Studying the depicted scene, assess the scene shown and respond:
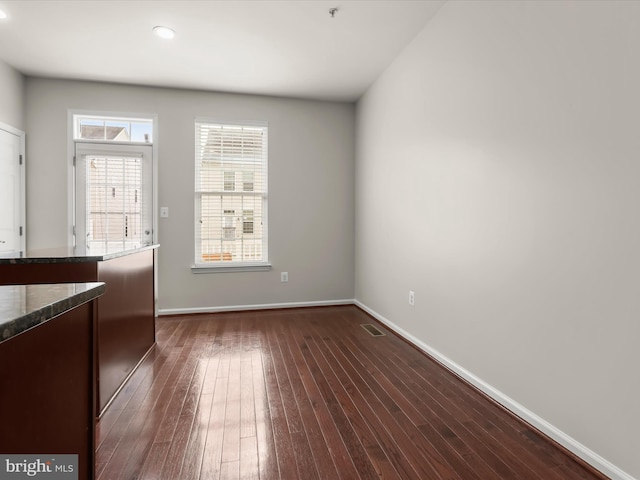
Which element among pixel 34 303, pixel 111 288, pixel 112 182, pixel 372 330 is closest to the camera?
pixel 34 303

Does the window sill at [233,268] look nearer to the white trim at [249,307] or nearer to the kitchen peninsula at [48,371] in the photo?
the white trim at [249,307]

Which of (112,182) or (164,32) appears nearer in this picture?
(164,32)

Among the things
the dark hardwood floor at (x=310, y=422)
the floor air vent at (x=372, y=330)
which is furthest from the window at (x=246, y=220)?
the floor air vent at (x=372, y=330)

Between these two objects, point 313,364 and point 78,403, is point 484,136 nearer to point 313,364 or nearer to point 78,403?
point 313,364

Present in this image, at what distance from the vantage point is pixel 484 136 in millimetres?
2260

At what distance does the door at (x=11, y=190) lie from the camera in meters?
3.47

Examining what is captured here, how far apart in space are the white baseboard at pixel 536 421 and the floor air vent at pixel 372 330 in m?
0.51

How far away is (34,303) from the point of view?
0.71 m

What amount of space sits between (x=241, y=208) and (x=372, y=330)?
2190mm

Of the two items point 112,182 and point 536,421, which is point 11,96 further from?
point 536,421

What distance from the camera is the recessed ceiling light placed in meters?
2.90

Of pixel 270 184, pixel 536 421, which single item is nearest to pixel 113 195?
pixel 270 184

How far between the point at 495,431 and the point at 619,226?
1.16 meters

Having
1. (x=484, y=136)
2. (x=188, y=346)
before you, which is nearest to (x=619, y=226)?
(x=484, y=136)
